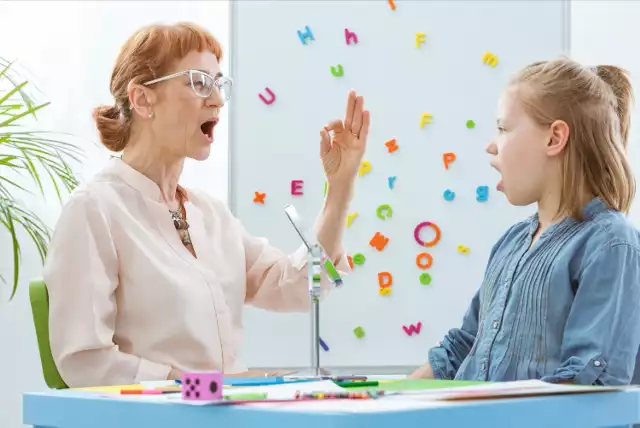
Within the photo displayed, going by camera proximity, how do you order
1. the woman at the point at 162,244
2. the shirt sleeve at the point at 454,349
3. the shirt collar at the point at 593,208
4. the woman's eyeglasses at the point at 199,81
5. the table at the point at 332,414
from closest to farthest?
the table at the point at 332,414
the shirt collar at the point at 593,208
the shirt sleeve at the point at 454,349
the woman at the point at 162,244
the woman's eyeglasses at the point at 199,81

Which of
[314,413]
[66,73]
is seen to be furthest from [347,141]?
[66,73]

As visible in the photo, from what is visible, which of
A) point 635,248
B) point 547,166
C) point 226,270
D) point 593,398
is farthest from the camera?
point 226,270

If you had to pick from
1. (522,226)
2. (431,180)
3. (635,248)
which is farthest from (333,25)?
(635,248)

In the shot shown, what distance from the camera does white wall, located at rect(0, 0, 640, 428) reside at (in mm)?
3520

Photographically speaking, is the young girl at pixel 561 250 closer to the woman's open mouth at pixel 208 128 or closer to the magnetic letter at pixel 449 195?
the woman's open mouth at pixel 208 128

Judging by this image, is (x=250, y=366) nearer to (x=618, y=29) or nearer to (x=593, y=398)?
(x=618, y=29)

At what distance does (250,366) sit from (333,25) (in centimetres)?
Result: 126

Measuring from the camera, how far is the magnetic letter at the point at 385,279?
134 inches

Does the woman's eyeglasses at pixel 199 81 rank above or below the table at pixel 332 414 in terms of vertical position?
above

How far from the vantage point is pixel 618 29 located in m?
3.60

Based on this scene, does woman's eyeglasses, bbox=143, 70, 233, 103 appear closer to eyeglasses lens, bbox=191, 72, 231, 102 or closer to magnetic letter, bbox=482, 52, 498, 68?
eyeglasses lens, bbox=191, 72, 231, 102

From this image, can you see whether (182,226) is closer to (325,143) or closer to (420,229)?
(325,143)

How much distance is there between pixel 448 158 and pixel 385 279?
49 cm

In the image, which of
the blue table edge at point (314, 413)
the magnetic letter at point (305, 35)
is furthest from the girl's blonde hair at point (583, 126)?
the magnetic letter at point (305, 35)
